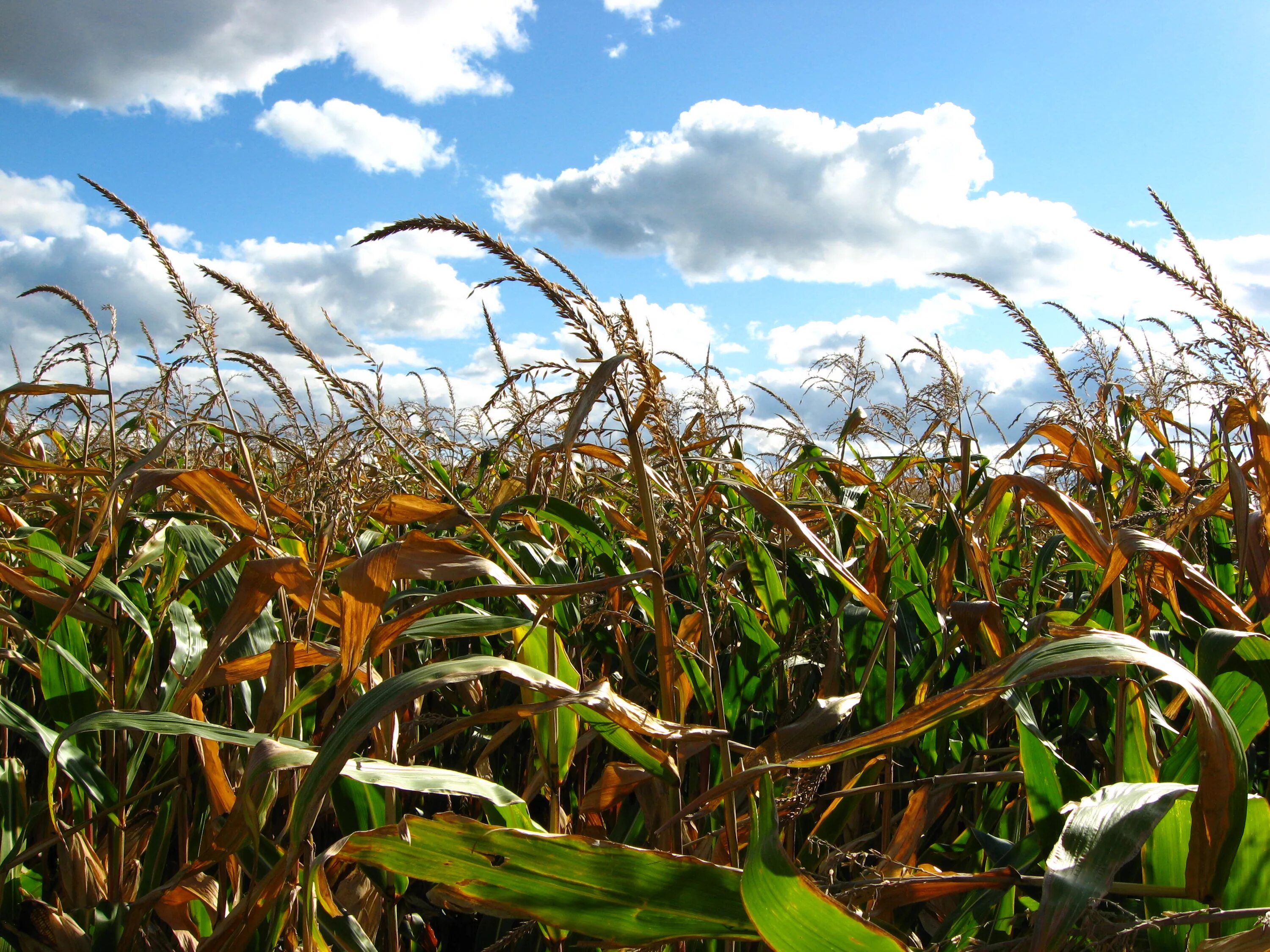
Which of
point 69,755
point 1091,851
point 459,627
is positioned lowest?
point 69,755

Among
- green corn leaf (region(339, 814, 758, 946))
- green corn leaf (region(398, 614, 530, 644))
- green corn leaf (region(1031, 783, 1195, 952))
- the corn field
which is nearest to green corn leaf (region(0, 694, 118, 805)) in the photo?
the corn field

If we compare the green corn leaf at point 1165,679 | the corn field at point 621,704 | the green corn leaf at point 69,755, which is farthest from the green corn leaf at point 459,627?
the green corn leaf at point 69,755

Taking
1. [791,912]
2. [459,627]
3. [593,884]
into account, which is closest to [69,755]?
[459,627]

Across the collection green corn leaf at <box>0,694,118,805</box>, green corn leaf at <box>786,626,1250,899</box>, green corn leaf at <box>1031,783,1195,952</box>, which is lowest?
green corn leaf at <box>0,694,118,805</box>

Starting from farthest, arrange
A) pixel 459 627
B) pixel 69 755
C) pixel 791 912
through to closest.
→ pixel 69 755, pixel 459 627, pixel 791 912

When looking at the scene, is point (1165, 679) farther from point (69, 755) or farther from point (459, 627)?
point (69, 755)

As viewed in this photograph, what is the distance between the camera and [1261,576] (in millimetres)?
1572

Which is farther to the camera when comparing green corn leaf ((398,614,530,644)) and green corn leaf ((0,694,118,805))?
green corn leaf ((0,694,118,805))

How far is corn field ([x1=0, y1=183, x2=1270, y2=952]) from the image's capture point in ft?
2.70

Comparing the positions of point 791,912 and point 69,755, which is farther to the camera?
point 69,755

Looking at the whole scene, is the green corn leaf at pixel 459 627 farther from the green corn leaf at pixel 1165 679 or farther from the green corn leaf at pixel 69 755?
the green corn leaf at pixel 69 755

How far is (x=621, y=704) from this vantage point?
97cm

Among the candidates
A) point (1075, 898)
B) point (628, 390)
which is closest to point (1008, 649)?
point (1075, 898)

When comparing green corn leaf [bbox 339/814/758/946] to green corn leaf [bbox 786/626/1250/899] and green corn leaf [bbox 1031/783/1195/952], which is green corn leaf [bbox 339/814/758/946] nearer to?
green corn leaf [bbox 786/626/1250/899]
